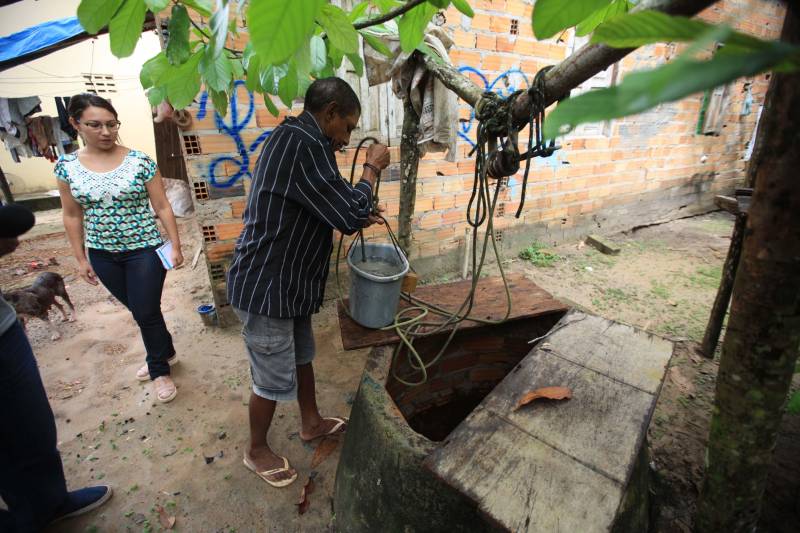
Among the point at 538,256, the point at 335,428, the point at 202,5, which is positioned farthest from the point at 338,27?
the point at 538,256

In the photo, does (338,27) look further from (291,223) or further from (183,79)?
(291,223)

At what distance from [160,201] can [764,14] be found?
9961mm

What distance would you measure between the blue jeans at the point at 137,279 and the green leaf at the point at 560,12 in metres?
2.75

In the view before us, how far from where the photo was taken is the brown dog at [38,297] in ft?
10.8

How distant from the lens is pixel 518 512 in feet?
3.65

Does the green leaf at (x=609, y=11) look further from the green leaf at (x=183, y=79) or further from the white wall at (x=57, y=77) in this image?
the white wall at (x=57, y=77)

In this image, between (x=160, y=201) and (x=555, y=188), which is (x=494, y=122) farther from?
(x=555, y=188)

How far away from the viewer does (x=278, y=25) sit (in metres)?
0.56

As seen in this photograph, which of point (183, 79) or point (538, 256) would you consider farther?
point (538, 256)

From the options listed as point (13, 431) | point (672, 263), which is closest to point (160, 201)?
point (13, 431)

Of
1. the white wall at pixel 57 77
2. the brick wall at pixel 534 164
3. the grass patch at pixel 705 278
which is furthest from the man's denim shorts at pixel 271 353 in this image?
the white wall at pixel 57 77

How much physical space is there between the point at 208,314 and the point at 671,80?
396cm

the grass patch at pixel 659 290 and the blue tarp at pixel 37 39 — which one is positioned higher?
the blue tarp at pixel 37 39

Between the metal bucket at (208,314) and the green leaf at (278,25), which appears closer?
the green leaf at (278,25)
